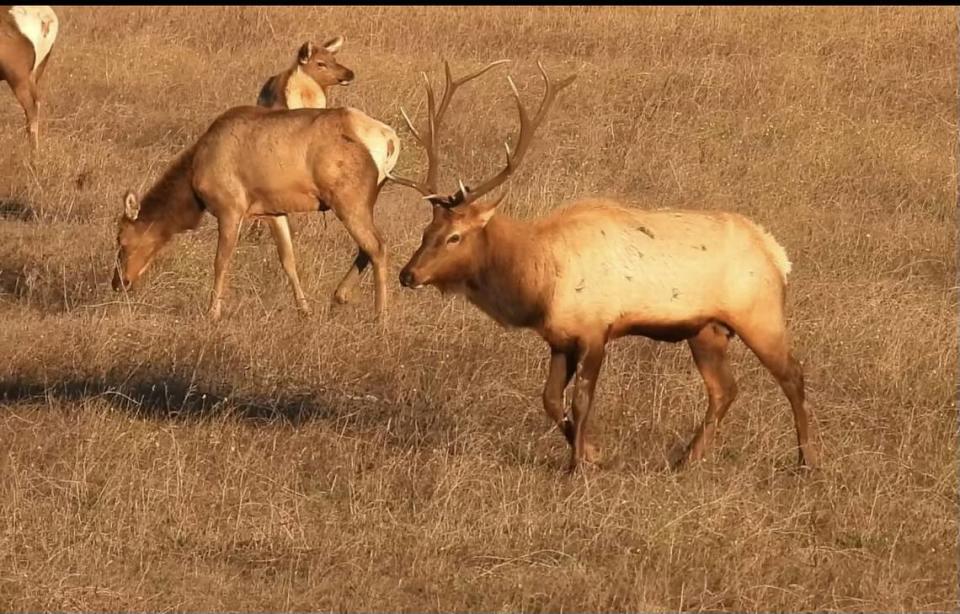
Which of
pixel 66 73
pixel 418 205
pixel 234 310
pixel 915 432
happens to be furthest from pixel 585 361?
pixel 66 73

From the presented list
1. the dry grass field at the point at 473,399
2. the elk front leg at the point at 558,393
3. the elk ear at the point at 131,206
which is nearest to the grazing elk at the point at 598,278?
the elk front leg at the point at 558,393

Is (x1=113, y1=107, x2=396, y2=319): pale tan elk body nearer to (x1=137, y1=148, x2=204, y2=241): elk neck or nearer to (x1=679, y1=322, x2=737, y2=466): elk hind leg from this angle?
(x1=137, y1=148, x2=204, y2=241): elk neck

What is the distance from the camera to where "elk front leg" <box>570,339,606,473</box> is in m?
7.82

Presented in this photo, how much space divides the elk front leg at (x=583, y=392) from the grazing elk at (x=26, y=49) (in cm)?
906

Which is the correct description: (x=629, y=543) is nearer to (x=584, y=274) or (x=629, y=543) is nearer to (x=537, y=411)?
(x=584, y=274)

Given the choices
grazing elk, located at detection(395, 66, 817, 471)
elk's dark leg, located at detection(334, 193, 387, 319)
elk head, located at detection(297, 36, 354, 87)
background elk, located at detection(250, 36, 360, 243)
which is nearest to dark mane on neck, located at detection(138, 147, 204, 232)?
elk's dark leg, located at detection(334, 193, 387, 319)

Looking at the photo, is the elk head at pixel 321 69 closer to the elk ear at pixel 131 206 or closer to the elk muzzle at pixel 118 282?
the elk ear at pixel 131 206

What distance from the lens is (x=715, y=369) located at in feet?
27.5

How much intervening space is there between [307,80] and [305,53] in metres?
0.24

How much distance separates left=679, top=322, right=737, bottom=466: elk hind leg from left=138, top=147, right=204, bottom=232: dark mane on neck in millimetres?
4459

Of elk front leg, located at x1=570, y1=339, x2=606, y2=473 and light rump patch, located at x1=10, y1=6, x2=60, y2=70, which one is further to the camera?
light rump patch, located at x1=10, y1=6, x2=60, y2=70

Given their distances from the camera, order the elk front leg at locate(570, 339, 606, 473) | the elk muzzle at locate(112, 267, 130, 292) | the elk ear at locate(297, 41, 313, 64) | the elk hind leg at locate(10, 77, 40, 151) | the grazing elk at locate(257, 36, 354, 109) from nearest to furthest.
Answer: the elk front leg at locate(570, 339, 606, 473)
the elk muzzle at locate(112, 267, 130, 292)
the elk ear at locate(297, 41, 313, 64)
the grazing elk at locate(257, 36, 354, 109)
the elk hind leg at locate(10, 77, 40, 151)

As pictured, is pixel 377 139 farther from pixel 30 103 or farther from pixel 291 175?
pixel 30 103

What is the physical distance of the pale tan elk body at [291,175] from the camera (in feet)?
36.3
